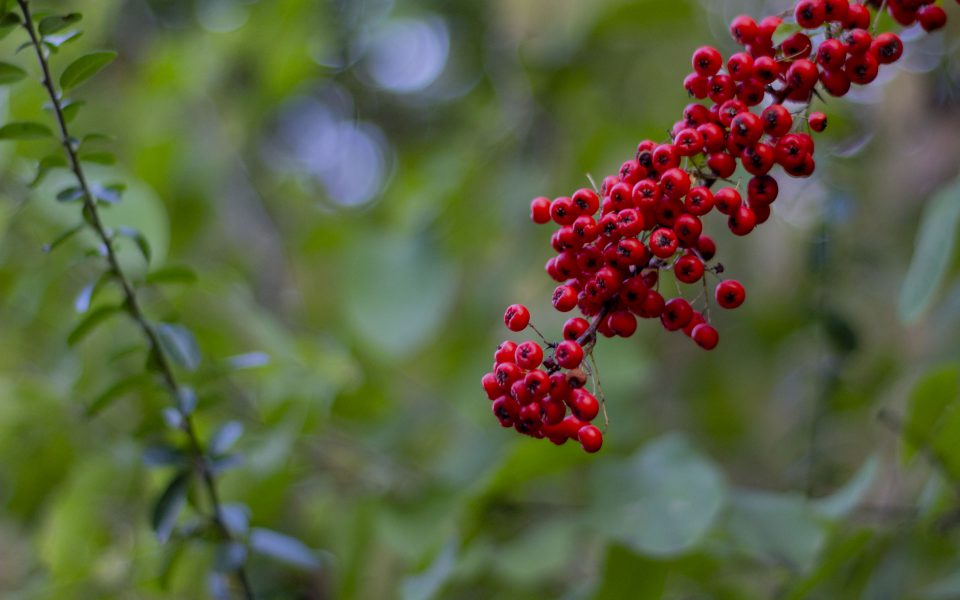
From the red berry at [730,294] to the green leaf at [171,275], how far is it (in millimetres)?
517

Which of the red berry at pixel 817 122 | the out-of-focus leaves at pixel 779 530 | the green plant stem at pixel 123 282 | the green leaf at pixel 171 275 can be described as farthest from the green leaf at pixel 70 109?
the out-of-focus leaves at pixel 779 530

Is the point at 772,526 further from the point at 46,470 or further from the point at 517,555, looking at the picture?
the point at 46,470

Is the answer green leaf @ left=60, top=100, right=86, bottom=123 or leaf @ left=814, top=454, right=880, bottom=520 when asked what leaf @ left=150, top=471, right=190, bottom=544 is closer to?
green leaf @ left=60, top=100, right=86, bottom=123

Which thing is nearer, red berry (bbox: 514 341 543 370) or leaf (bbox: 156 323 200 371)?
red berry (bbox: 514 341 543 370)

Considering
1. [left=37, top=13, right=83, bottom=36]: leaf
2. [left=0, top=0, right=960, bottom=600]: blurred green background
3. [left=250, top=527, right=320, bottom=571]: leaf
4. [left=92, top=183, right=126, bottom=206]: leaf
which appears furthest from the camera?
[left=0, top=0, right=960, bottom=600]: blurred green background

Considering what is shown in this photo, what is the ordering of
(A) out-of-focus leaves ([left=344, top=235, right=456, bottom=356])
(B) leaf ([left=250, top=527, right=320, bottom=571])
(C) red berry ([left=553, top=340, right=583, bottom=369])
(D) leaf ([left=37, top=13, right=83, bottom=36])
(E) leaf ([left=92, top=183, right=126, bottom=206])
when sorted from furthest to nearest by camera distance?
(A) out-of-focus leaves ([left=344, top=235, right=456, bottom=356]) → (B) leaf ([left=250, top=527, right=320, bottom=571]) → (E) leaf ([left=92, top=183, right=126, bottom=206]) → (D) leaf ([left=37, top=13, right=83, bottom=36]) → (C) red berry ([left=553, top=340, right=583, bottom=369])

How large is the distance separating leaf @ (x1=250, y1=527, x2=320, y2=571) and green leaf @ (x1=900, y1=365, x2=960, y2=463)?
2.27ft

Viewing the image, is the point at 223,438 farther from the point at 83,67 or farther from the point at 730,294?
the point at 730,294

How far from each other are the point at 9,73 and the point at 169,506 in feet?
1.39

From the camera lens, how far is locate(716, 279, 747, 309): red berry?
650 millimetres

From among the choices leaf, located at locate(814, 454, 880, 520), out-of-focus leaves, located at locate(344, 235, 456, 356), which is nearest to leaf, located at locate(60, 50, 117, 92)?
out-of-focus leaves, located at locate(344, 235, 456, 356)

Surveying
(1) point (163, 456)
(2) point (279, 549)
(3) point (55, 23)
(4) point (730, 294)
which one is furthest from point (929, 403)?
(3) point (55, 23)

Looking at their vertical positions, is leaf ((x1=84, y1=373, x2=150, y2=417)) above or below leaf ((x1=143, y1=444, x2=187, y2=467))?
above

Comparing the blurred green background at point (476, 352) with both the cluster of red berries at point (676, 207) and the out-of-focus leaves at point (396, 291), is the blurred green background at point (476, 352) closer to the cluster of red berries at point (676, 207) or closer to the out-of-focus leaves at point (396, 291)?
the out-of-focus leaves at point (396, 291)
